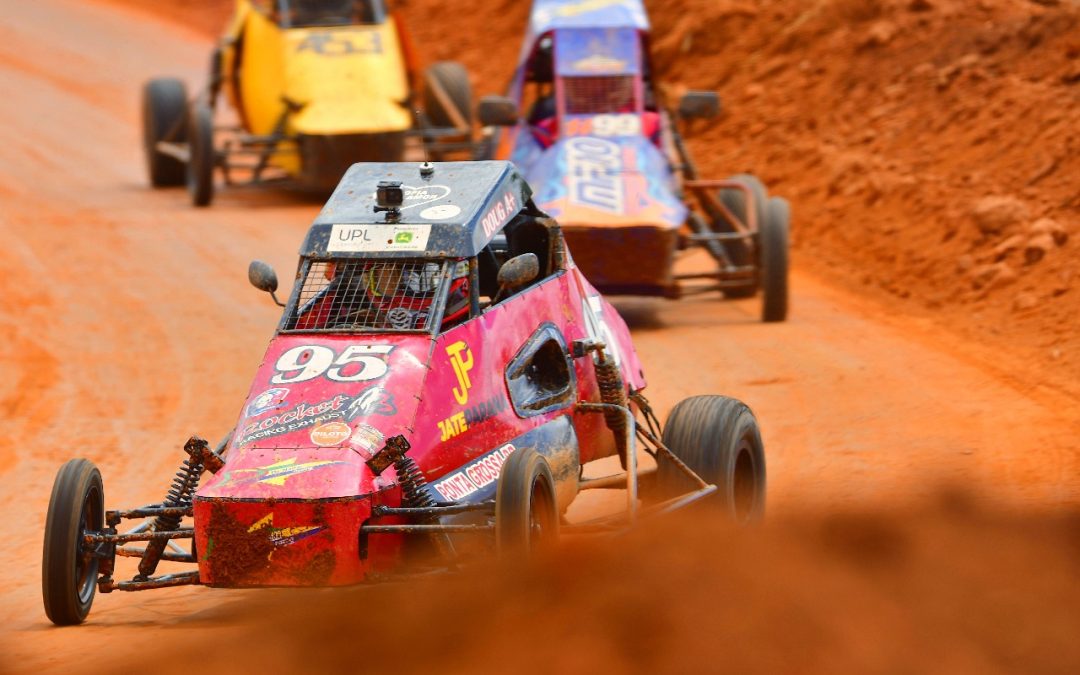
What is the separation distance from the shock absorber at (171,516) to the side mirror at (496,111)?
764 cm

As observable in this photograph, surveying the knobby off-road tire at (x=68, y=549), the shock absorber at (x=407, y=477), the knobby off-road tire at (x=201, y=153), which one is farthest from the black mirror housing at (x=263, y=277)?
the knobby off-road tire at (x=201, y=153)

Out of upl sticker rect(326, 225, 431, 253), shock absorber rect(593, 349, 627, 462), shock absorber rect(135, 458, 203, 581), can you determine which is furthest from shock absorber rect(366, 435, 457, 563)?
shock absorber rect(593, 349, 627, 462)

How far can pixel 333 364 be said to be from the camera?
7.64 meters

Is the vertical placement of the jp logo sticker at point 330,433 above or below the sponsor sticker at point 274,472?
above

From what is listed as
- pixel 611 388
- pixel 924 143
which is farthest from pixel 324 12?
pixel 611 388

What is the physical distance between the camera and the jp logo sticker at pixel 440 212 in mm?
8145

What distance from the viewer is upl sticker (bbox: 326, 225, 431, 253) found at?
8.02m

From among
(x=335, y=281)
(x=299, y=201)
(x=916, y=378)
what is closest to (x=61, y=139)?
(x=299, y=201)

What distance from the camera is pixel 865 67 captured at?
19.9 m

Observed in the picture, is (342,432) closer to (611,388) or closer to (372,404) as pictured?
(372,404)

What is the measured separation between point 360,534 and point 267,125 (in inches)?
503

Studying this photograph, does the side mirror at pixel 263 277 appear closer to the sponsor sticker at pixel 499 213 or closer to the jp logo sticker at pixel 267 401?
the jp logo sticker at pixel 267 401

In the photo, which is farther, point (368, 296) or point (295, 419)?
point (368, 296)

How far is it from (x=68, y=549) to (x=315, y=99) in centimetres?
1195
